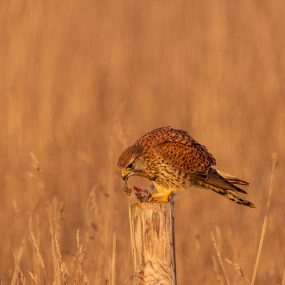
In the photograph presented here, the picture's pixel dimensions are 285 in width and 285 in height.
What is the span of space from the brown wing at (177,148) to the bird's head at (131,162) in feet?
0.34

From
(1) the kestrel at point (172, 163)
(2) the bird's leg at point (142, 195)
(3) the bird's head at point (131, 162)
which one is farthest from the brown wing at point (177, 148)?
(2) the bird's leg at point (142, 195)

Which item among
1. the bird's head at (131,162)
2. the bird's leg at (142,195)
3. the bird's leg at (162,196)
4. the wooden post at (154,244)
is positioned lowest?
the wooden post at (154,244)

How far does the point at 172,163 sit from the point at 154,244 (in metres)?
1.35

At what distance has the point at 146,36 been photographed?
33.5ft

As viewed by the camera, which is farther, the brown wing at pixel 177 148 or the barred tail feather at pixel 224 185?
the brown wing at pixel 177 148

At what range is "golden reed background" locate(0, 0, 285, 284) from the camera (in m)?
6.53

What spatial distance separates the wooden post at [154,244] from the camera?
356 centimetres

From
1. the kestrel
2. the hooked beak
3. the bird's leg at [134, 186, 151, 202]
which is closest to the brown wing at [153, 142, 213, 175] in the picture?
the kestrel

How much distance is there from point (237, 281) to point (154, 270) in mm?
2111

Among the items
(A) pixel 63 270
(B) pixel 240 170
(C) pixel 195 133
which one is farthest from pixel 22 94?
(A) pixel 63 270

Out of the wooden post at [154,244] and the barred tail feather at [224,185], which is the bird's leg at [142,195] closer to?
the wooden post at [154,244]

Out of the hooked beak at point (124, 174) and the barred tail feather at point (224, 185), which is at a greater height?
the hooked beak at point (124, 174)

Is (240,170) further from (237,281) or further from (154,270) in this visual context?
(154,270)

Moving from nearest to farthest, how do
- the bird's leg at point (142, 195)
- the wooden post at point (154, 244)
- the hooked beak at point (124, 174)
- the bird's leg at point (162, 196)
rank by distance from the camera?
the wooden post at point (154, 244)
the bird's leg at point (142, 195)
the bird's leg at point (162, 196)
the hooked beak at point (124, 174)
